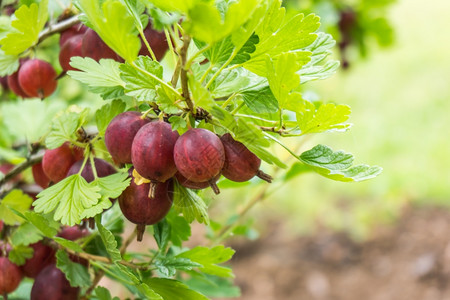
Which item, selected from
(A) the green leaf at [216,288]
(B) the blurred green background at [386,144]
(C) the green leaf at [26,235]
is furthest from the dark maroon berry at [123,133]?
(B) the blurred green background at [386,144]

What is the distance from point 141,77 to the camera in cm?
52

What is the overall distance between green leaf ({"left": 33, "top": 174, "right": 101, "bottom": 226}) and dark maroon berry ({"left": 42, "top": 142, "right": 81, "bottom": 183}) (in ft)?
0.20

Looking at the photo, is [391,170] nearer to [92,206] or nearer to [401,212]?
[401,212]

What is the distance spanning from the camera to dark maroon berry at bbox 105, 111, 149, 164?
1.78ft

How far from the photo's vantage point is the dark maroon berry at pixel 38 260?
0.73m

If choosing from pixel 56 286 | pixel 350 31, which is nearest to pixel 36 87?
pixel 56 286

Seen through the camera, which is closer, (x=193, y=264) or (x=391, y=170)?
(x=193, y=264)

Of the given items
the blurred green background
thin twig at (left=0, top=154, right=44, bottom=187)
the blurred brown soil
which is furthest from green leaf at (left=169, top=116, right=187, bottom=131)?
the blurred brown soil

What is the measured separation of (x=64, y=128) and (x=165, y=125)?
153 mm

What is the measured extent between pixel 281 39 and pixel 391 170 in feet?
8.73

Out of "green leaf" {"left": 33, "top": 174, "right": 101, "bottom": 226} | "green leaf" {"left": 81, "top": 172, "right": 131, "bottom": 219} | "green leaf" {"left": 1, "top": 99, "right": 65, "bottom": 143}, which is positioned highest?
"green leaf" {"left": 81, "top": 172, "right": 131, "bottom": 219}

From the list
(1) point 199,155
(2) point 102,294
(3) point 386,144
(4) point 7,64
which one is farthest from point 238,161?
(3) point 386,144

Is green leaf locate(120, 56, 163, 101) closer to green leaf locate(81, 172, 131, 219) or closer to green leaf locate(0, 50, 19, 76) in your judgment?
green leaf locate(81, 172, 131, 219)

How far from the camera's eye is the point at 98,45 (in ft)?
2.06
